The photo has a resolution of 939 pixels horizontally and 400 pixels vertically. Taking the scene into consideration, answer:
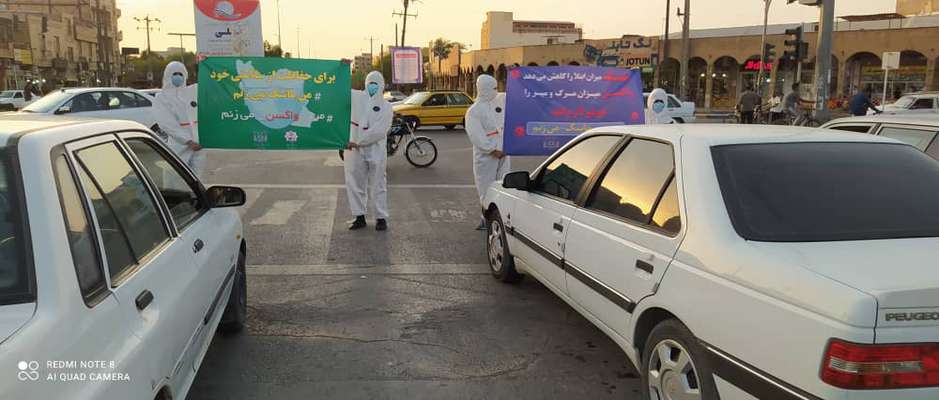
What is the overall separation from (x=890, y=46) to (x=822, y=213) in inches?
1723

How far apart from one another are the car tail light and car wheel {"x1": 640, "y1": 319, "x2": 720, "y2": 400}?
574 millimetres

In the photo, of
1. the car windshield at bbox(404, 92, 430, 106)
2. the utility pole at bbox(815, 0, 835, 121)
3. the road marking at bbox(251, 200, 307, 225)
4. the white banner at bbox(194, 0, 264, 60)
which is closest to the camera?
the road marking at bbox(251, 200, 307, 225)

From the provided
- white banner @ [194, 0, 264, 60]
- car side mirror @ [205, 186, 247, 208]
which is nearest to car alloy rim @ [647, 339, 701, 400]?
car side mirror @ [205, 186, 247, 208]

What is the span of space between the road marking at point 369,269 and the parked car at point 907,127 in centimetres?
350

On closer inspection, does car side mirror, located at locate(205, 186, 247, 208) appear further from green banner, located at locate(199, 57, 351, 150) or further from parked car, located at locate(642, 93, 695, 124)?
parked car, located at locate(642, 93, 695, 124)

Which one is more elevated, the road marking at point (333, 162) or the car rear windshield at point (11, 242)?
the car rear windshield at point (11, 242)

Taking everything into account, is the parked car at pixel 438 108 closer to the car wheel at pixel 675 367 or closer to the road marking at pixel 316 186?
the road marking at pixel 316 186

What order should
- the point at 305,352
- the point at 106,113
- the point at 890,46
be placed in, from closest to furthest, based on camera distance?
1. the point at 305,352
2. the point at 106,113
3. the point at 890,46

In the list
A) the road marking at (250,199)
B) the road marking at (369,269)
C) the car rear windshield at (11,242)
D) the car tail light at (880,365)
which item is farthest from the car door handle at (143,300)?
the road marking at (250,199)

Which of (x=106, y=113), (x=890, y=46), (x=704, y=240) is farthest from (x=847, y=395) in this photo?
(x=890, y=46)

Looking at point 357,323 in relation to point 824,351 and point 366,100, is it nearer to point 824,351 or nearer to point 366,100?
point 824,351

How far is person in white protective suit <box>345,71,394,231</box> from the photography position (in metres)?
7.79

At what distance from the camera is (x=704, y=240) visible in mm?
2805

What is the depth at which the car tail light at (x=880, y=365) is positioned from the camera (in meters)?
2.10
